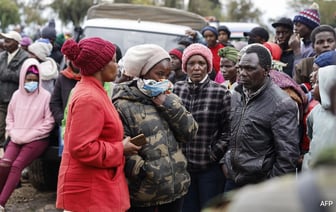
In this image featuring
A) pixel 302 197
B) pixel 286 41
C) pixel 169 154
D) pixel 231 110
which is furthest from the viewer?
pixel 286 41

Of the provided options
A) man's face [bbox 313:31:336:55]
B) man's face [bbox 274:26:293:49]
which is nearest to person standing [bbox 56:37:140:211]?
man's face [bbox 313:31:336:55]

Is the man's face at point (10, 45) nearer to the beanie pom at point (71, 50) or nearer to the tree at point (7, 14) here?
the beanie pom at point (71, 50)

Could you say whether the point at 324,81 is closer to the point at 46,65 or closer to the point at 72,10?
the point at 46,65

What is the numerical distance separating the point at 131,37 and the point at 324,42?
3.32 meters

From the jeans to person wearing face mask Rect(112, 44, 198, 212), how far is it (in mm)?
776

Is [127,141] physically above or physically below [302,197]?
below

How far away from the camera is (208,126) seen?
457 cm

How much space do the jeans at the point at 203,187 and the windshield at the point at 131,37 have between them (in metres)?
3.57

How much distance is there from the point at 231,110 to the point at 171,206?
3.12 feet

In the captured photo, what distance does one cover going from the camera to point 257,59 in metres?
3.98

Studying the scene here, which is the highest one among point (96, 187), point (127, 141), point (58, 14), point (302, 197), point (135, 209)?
point (302, 197)

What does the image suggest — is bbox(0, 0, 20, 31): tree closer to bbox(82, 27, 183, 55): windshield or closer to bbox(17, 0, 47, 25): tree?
A: bbox(17, 0, 47, 25): tree

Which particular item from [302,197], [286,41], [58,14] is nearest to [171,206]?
[302,197]

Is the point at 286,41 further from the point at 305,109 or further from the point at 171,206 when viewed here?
the point at 171,206
